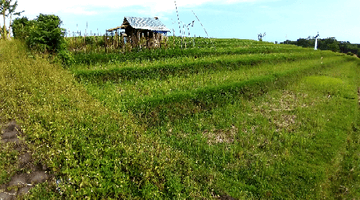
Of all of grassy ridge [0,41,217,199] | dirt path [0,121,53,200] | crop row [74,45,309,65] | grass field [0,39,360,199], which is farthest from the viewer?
crop row [74,45,309,65]

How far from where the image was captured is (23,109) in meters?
7.57

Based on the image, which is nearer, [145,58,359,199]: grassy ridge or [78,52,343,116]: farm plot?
[145,58,359,199]: grassy ridge

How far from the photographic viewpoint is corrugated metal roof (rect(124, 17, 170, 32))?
77.2 feet

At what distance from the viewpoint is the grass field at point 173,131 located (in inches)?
219

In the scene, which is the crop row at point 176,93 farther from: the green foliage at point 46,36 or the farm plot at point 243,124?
the green foliage at point 46,36

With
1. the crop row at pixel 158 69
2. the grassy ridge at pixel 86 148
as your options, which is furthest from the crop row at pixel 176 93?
the grassy ridge at pixel 86 148

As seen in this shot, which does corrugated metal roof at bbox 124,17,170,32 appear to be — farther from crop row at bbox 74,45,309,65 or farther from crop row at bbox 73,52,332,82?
crop row at bbox 73,52,332,82

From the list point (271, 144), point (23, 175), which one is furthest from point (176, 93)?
point (23, 175)

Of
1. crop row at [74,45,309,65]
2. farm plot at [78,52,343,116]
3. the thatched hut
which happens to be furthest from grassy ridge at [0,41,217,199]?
the thatched hut

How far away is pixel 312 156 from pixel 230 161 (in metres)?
2.99

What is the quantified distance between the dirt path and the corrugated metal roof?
1913 cm

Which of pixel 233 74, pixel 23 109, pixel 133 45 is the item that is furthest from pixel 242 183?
pixel 133 45

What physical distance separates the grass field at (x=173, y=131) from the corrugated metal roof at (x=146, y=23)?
9824mm

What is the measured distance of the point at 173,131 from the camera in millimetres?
8812
